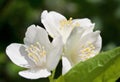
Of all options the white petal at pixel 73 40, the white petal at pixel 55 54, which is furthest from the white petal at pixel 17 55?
the white petal at pixel 73 40

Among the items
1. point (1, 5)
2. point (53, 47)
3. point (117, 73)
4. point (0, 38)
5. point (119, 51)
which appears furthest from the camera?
point (0, 38)

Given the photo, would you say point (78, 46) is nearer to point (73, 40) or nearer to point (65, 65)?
point (73, 40)

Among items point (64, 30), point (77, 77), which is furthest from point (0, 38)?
point (77, 77)

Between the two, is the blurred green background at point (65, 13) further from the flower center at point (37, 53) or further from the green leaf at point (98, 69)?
the green leaf at point (98, 69)

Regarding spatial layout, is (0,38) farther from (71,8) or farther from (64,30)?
(64,30)

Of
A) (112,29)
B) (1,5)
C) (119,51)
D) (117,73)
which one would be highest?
(119,51)
